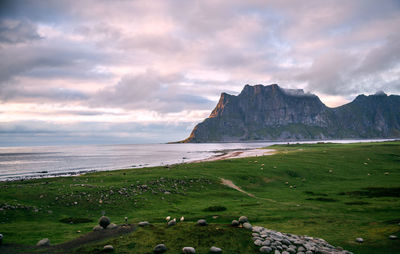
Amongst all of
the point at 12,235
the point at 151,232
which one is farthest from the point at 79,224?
the point at 151,232

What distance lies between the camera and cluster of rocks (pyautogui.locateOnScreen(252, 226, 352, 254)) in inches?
728

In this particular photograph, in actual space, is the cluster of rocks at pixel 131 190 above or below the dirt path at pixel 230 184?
above

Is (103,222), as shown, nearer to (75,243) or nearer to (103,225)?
(103,225)

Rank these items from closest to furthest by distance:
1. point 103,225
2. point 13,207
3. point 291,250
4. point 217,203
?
point 291,250
point 103,225
point 13,207
point 217,203

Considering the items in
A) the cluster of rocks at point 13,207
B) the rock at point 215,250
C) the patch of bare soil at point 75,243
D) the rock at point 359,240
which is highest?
the cluster of rocks at point 13,207

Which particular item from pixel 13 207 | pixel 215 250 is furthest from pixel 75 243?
pixel 13 207

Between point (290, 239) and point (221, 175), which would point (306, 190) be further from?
point (290, 239)

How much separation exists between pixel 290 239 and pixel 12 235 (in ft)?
78.4

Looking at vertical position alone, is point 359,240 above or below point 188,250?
below

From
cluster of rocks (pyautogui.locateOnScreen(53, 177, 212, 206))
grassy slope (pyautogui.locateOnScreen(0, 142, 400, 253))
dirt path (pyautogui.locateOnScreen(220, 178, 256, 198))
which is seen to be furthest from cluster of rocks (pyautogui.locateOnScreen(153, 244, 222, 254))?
dirt path (pyautogui.locateOnScreen(220, 178, 256, 198))

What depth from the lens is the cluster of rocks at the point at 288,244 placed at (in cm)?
1850

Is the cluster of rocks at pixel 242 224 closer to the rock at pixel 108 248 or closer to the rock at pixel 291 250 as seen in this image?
the rock at pixel 291 250

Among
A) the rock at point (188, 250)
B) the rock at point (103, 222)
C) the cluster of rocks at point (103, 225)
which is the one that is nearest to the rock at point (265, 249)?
the rock at point (188, 250)

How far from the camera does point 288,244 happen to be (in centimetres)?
1959
